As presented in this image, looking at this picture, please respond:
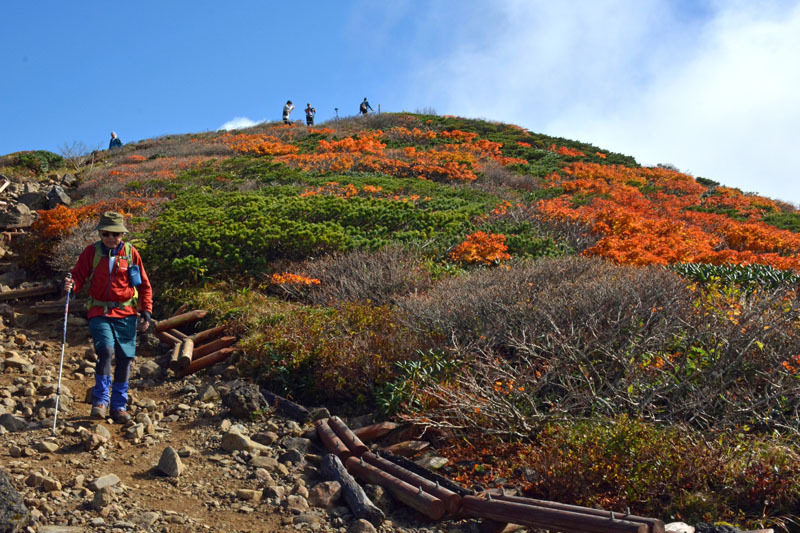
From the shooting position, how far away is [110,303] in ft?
17.6

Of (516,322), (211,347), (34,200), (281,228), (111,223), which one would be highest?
(34,200)

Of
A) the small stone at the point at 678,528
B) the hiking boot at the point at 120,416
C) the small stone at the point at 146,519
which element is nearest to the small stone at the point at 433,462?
the small stone at the point at 678,528

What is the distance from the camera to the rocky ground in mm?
3574

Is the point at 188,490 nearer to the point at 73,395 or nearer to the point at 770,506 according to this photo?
the point at 73,395

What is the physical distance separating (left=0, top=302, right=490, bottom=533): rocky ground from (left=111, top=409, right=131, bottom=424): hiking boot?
67 mm

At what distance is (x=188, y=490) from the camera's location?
4.00 metres

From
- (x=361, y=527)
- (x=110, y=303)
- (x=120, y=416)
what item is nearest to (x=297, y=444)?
(x=361, y=527)

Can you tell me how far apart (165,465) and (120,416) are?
122 centimetres

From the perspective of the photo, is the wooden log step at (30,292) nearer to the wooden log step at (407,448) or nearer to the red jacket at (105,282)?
the red jacket at (105,282)

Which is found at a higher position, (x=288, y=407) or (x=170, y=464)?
(x=288, y=407)

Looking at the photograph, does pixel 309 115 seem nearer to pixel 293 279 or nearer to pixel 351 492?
pixel 293 279

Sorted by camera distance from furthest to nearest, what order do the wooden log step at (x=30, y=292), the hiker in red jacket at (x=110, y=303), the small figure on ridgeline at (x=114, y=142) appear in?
the small figure on ridgeline at (x=114, y=142)
the wooden log step at (x=30, y=292)
the hiker in red jacket at (x=110, y=303)

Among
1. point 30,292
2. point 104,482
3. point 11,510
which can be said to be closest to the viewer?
point 11,510

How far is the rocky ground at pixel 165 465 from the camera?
11.7 ft
